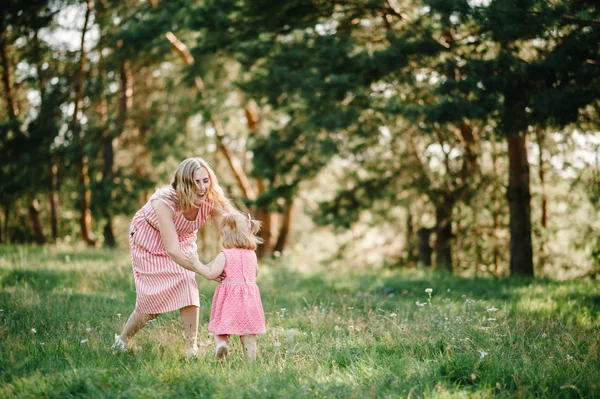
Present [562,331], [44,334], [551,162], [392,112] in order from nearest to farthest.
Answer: [44,334]
[562,331]
[392,112]
[551,162]

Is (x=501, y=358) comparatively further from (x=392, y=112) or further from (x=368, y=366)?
(x=392, y=112)

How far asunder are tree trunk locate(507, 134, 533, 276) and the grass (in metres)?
3.44

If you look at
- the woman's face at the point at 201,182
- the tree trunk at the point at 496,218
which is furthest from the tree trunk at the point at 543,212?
the woman's face at the point at 201,182

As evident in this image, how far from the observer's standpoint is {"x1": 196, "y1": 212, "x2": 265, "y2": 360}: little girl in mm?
4277

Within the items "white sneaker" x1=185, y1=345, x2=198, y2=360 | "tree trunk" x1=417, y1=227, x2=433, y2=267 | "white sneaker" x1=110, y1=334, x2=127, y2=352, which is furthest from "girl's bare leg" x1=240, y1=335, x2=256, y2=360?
"tree trunk" x1=417, y1=227, x2=433, y2=267

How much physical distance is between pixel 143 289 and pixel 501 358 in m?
3.05

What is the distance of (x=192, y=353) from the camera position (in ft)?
14.4

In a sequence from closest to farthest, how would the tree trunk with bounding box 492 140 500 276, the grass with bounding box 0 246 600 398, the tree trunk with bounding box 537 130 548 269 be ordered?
the grass with bounding box 0 246 600 398, the tree trunk with bounding box 537 130 548 269, the tree trunk with bounding box 492 140 500 276

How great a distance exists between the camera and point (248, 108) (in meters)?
19.5

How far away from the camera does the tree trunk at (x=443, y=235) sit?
13.9 metres

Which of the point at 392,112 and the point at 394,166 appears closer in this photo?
the point at 392,112

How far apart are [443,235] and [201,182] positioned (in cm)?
1053

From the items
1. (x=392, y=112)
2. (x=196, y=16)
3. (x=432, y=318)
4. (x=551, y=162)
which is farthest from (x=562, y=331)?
(x=551, y=162)

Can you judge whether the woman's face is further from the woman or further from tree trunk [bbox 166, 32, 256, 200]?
tree trunk [bbox 166, 32, 256, 200]
